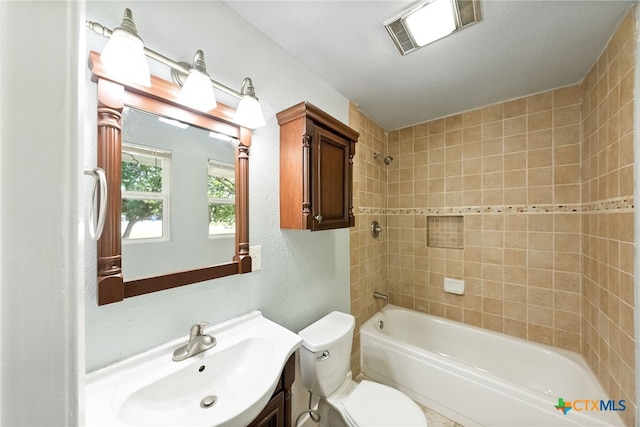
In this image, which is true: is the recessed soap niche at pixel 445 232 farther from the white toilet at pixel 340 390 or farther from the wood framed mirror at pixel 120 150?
the wood framed mirror at pixel 120 150

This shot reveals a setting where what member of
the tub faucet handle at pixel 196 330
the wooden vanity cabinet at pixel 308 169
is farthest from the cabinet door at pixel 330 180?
the tub faucet handle at pixel 196 330

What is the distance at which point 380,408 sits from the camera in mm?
1223

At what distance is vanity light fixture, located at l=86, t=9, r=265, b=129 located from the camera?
71cm

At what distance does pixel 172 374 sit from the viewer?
30.9 inches

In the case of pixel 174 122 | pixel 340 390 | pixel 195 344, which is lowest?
pixel 340 390

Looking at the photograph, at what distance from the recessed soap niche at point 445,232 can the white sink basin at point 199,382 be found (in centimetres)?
186

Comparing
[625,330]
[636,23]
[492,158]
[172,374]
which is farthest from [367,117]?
[172,374]

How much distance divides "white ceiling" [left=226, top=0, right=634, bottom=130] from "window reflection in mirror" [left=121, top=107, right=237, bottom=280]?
28.7 inches

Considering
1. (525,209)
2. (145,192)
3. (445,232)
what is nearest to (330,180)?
(145,192)

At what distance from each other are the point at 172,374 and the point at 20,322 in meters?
0.77

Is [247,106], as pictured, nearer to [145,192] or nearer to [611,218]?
[145,192]

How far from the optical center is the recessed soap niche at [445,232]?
2.20m

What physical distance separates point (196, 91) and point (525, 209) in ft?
7.86

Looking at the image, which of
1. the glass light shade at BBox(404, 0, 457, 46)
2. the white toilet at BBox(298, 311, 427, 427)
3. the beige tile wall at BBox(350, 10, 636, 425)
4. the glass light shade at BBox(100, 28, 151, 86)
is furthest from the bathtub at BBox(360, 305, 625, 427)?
the glass light shade at BBox(100, 28, 151, 86)
